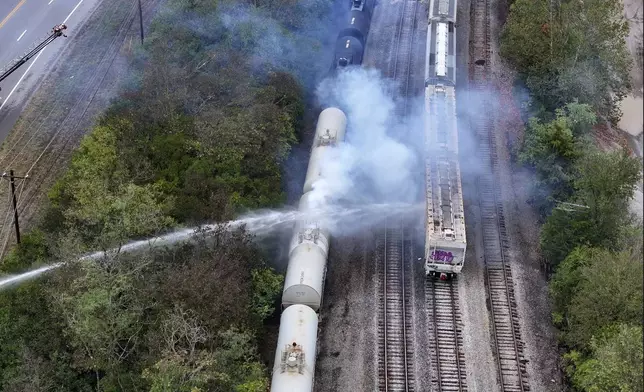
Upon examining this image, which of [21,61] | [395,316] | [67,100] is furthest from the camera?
[67,100]

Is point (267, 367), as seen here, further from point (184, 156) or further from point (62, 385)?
point (184, 156)

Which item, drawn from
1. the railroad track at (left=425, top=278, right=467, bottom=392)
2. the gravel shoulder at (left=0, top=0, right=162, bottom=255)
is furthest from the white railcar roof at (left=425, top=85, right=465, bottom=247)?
the gravel shoulder at (left=0, top=0, right=162, bottom=255)

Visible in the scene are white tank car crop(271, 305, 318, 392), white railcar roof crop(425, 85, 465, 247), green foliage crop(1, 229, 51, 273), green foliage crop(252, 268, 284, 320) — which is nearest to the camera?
white tank car crop(271, 305, 318, 392)

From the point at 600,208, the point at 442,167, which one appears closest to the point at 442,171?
the point at 442,167

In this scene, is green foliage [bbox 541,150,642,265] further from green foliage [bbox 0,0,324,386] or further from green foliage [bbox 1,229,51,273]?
green foliage [bbox 1,229,51,273]

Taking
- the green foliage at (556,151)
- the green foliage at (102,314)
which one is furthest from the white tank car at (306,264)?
the green foliage at (556,151)

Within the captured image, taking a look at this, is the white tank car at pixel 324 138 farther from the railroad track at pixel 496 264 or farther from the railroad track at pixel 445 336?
the railroad track at pixel 496 264

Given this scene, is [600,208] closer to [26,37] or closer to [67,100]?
[67,100]
